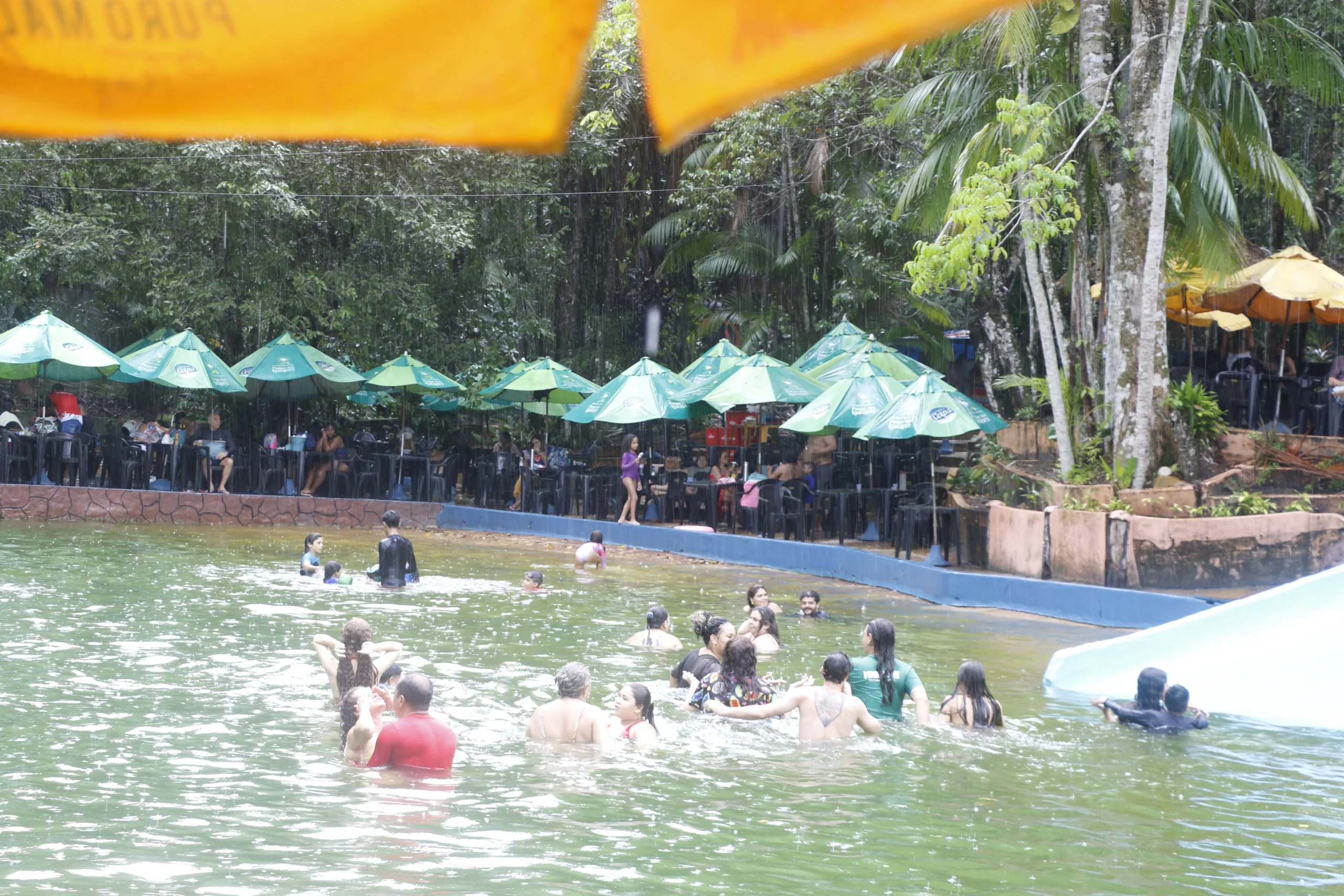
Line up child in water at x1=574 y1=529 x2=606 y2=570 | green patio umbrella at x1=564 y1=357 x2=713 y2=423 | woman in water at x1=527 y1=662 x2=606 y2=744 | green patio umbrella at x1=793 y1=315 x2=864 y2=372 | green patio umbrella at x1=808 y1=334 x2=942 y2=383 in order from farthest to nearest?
green patio umbrella at x1=793 y1=315 x2=864 y2=372, green patio umbrella at x1=564 y1=357 x2=713 y2=423, green patio umbrella at x1=808 y1=334 x2=942 y2=383, child in water at x1=574 y1=529 x2=606 y2=570, woman in water at x1=527 y1=662 x2=606 y2=744

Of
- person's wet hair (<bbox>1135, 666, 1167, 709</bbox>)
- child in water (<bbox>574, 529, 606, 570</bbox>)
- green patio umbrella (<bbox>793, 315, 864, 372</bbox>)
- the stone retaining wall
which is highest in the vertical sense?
green patio umbrella (<bbox>793, 315, 864, 372</bbox>)

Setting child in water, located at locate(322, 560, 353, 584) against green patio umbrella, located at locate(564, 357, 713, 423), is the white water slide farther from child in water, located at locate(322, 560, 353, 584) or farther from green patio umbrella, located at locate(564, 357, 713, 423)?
green patio umbrella, located at locate(564, 357, 713, 423)

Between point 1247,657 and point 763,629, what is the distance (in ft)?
14.7

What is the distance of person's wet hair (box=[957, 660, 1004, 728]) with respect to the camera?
1077 centimetres

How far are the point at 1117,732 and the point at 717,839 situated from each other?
460 cm

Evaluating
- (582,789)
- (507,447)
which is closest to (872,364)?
(507,447)

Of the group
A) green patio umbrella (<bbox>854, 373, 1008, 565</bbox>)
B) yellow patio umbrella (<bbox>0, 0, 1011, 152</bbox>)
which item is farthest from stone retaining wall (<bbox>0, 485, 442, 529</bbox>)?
yellow patio umbrella (<bbox>0, 0, 1011, 152</bbox>)

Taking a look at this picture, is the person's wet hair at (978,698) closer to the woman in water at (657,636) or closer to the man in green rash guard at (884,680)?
the man in green rash guard at (884,680)

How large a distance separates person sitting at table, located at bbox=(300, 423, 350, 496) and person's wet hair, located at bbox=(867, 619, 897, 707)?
19.1 metres

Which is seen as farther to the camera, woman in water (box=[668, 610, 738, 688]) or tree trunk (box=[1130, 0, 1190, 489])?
tree trunk (box=[1130, 0, 1190, 489])

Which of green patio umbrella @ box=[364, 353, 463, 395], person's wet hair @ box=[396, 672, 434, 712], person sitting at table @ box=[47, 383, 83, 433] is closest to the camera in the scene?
person's wet hair @ box=[396, 672, 434, 712]

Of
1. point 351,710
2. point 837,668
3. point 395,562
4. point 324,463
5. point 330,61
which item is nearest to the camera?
point 330,61

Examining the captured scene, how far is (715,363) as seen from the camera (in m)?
26.3

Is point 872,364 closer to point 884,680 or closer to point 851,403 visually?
point 851,403
